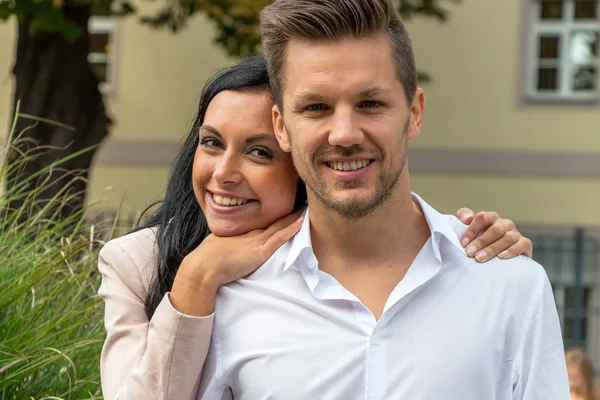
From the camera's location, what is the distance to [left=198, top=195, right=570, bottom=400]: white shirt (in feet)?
8.73

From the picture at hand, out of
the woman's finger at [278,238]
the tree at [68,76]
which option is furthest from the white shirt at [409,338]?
the tree at [68,76]

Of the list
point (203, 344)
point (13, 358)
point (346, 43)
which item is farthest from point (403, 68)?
point (13, 358)

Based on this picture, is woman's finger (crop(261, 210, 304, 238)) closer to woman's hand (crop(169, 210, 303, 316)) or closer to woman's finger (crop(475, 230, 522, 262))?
woman's hand (crop(169, 210, 303, 316))

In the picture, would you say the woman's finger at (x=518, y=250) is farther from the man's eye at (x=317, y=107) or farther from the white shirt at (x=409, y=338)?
the man's eye at (x=317, y=107)

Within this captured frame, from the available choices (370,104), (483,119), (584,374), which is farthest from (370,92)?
(483,119)

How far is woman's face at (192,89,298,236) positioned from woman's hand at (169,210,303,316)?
43 millimetres

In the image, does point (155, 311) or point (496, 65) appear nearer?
point (155, 311)

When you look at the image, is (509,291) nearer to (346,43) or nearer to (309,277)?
(309,277)

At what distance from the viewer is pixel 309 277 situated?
9.35 ft

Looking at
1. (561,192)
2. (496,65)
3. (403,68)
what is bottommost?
(561,192)

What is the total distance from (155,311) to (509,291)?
852mm

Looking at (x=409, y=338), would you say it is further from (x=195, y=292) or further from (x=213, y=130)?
(x=213, y=130)

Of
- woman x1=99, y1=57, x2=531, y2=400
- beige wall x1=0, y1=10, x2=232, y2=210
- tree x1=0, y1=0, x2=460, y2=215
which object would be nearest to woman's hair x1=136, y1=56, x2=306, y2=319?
woman x1=99, y1=57, x2=531, y2=400

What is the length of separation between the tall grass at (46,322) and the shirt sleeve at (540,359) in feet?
4.17
